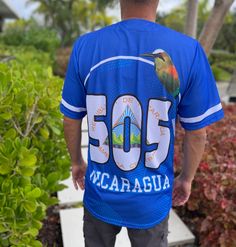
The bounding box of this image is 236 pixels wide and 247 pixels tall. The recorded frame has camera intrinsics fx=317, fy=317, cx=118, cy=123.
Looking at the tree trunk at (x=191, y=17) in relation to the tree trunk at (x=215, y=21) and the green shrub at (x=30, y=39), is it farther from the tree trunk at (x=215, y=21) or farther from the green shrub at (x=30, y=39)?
the green shrub at (x=30, y=39)

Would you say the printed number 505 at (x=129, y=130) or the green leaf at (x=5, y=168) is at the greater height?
the printed number 505 at (x=129, y=130)

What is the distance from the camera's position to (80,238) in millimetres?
2662

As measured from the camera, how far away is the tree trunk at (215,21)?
3.80m

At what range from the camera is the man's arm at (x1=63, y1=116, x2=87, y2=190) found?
1574 millimetres

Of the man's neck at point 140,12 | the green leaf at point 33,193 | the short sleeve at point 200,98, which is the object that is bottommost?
the green leaf at point 33,193

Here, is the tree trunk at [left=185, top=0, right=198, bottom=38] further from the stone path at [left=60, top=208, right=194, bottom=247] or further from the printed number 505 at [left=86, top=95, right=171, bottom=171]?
the printed number 505 at [left=86, top=95, right=171, bottom=171]

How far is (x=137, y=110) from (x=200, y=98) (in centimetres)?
27

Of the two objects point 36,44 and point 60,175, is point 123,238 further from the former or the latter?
point 36,44

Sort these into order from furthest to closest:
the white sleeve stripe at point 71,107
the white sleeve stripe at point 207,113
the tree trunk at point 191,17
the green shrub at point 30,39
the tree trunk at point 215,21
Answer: the green shrub at point 30,39 → the tree trunk at point 191,17 → the tree trunk at point 215,21 → the white sleeve stripe at point 71,107 → the white sleeve stripe at point 207,113

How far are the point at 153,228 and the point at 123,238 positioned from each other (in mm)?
1219

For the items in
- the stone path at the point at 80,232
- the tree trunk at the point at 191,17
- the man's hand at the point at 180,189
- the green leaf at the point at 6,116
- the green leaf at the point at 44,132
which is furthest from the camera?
the tree trunk at the point at 191,17

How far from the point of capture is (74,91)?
145cm

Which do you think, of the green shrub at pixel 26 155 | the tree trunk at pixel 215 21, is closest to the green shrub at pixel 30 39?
the tree trunk at pixel 215 21

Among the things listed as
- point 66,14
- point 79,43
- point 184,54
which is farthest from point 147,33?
point 66,14
